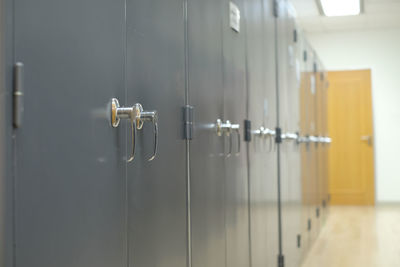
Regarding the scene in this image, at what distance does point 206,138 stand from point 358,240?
427 centimetres

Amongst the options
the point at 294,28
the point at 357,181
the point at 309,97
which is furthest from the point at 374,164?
the point at 294,28

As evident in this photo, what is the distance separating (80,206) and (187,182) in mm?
730

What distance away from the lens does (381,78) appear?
9.46 metres

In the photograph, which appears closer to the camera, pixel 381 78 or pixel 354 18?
pixel 354 18

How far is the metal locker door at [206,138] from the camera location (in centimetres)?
196

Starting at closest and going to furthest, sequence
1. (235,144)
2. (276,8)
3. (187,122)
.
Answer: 1. (187,122)
2. (235,144)
3. (276,8)

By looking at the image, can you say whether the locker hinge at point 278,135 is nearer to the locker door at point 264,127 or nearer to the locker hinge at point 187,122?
the locker door at point 264,127

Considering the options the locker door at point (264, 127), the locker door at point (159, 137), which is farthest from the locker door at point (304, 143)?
the locker door at point (159, 137)

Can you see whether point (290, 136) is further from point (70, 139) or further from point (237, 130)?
point (70, 139)

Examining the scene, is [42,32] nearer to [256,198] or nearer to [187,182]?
[187,182]

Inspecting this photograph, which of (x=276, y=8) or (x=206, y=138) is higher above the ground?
(x=276, y=8)

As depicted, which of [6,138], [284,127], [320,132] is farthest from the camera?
[320,132]

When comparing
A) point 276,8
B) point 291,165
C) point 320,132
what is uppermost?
point 276,8

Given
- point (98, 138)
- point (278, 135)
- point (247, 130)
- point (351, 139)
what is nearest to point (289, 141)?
point (278, 135)
